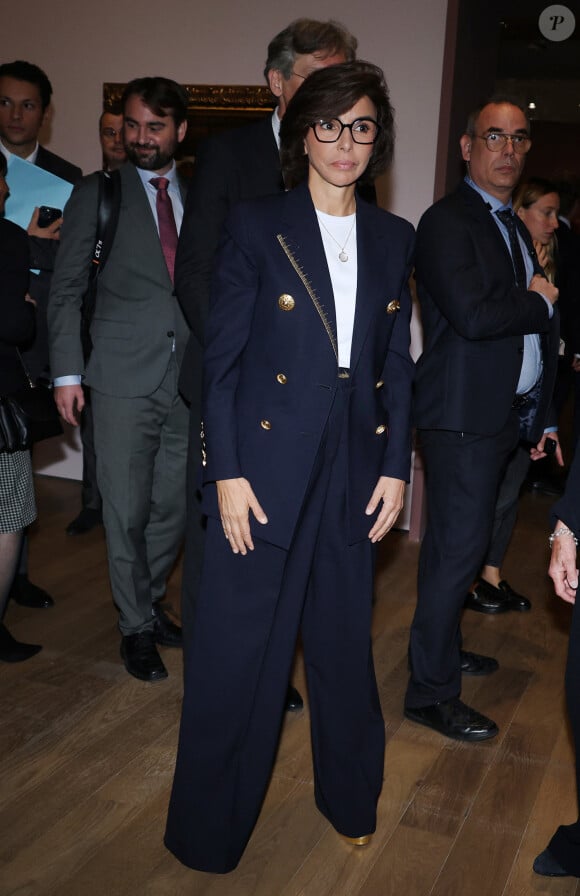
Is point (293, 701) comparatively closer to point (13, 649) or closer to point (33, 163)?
point (13, 649)

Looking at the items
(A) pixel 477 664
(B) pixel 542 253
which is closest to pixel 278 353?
(A) pixel 477 664

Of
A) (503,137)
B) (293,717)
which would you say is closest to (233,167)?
(503,137)

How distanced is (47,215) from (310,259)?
206 cm

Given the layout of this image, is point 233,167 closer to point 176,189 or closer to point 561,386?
point 176,189

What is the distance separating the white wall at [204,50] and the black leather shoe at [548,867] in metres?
3.39

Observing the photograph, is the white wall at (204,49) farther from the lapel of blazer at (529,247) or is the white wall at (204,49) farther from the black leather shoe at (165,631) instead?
the black leather shoe at (165,631)

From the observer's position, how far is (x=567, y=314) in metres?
5.79

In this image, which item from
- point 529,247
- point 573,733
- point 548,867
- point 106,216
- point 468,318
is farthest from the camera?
point 106,216

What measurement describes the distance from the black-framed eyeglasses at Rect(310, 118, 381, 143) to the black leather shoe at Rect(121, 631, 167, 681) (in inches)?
80.0

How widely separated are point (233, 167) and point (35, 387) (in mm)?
1156

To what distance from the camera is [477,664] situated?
371 centimetres

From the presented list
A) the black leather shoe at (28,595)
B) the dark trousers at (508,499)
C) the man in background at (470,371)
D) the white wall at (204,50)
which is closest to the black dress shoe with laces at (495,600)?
the dark trousers at (508,499)

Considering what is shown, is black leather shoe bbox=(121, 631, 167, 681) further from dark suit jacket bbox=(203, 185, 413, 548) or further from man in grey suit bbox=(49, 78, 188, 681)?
dark suit jacket bbox=(203, 185, 413, 548)

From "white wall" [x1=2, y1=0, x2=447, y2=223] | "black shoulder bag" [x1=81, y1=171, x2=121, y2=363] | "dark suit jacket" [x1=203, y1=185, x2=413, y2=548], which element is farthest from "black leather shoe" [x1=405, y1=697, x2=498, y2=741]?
"white wall" [x1=2, y1=0, x2=447, y2=223]
